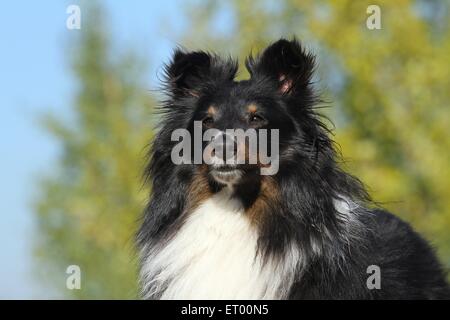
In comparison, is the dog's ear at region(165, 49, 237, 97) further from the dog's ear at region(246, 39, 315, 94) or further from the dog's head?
the dog's ear at region(246, 39, 315, 94)

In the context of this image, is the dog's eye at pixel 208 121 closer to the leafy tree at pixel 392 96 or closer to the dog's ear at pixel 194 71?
the dog's ear at pixel 194 71

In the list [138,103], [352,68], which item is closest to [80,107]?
[138,103]

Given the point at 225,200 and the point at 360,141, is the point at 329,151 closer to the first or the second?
the point at 225,200

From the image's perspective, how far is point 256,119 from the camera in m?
7.20

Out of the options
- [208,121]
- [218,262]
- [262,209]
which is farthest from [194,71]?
[218,262]

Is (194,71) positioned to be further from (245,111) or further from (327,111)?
(327,111)

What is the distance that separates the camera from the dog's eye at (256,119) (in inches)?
282

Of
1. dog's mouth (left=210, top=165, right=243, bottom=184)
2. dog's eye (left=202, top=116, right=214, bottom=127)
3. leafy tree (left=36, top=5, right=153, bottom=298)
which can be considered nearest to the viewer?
dog's mouth (left=210, top=165, right=243, bottom=184)

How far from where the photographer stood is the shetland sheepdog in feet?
23.2

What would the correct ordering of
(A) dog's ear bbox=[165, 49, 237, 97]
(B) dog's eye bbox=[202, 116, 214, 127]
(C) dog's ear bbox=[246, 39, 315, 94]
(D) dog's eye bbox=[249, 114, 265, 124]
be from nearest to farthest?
(D) dog's eye bbox=[249, 114, 265, 124] → (B) dog's eye bbox=[202, 116, 214, 127] → (C) dog's ear bbox=[246, 39, 315, 94] → (A) dog's ear bbox=[165, 49, 237, 97]

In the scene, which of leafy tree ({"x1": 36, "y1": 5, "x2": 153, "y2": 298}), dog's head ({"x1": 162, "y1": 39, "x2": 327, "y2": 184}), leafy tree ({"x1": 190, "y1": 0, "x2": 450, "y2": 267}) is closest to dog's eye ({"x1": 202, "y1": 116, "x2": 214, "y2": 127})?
dog's head ({"x1": 162, "y1": 39, "x2": 327, "y2": 184})

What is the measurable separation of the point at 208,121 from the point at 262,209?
88 cm

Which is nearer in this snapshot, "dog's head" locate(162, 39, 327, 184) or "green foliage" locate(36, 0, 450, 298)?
"dog's head" locate(162, 39, 327, 184)

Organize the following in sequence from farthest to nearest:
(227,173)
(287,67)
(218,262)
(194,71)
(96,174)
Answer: (96,174), (194,71), (287,67), (218,262), (227,173)
